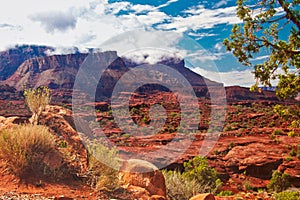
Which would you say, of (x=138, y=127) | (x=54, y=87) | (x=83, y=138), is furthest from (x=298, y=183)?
(x=54, y=87)

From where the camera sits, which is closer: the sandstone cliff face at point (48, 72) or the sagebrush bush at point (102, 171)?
the sagebrush bush at point (102, 171)

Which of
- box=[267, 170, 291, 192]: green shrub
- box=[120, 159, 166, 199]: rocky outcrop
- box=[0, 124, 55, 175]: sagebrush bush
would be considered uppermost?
box=[0, 124, 55, 175]: sagebrush bush

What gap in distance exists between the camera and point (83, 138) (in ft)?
25.5

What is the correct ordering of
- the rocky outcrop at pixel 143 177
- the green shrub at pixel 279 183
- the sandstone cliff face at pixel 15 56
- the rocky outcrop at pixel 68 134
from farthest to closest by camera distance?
1. the sandstone cliff face at pixel 15 56
2. the green shrub at pixel 279 183
3. the rocky outcrop at pixel 143 177
4. the rocky outcrop at pixel 68 134

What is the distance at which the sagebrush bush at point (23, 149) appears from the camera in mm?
5719

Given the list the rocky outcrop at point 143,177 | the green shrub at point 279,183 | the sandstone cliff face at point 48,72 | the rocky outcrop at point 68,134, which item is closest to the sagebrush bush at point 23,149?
the rocky outcrop at point 68,134

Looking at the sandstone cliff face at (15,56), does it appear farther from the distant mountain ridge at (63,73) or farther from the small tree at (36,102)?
the small tree at (36,102)

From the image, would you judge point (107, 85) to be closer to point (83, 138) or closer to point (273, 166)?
point (273, 166)

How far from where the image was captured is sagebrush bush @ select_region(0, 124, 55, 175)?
5.72 meters

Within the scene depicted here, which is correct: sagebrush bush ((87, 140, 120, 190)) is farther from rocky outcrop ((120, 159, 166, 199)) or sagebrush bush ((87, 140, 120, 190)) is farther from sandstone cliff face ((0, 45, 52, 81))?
sandstone cliff face ((0, 45, 52, 81))

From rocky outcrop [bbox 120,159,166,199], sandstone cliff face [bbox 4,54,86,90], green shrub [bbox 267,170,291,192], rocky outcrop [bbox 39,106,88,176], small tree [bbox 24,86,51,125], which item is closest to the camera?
rocky outcrop [bbox 39,106,88,176]

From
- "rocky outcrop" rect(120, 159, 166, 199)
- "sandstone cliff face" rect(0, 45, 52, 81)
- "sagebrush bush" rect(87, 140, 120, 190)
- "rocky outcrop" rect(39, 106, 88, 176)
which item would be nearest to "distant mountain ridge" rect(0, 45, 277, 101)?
"sandstone cliff face" rect(0, 45, 52, 81)

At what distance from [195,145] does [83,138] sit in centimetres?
1786

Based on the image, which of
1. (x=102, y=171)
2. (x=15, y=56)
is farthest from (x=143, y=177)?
(x=15, y=56)
